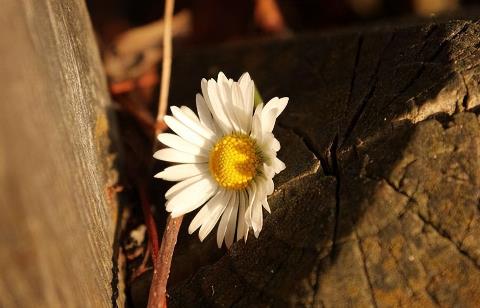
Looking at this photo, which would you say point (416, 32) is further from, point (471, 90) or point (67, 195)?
point (67, 195)

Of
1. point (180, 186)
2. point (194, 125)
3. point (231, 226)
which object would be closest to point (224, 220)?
point (231, 226)

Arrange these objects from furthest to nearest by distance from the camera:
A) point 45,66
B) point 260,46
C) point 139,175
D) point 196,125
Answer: point 260,46, point 139,175, point 196,125, point 45,66

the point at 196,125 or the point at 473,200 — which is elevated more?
the point at 196,125

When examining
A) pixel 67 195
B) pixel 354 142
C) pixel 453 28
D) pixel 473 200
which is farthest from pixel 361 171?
pixel 67 195

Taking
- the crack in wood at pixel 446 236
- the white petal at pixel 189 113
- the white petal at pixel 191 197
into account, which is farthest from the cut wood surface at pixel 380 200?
the white petal at pixel 189 113

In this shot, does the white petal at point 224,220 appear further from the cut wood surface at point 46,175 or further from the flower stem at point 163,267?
the cut wood surface at point 46,175

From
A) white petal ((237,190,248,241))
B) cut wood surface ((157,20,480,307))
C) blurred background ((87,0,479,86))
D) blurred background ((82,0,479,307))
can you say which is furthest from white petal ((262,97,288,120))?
blurred background ((87,0,479,86))
